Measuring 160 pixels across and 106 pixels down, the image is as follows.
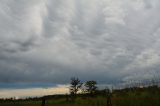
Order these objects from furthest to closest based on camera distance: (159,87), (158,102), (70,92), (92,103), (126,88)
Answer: (70,92)
(126,88)
(159,87)
(92,103)
(158,102)

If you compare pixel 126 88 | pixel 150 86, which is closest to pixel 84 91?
pixel 126 88

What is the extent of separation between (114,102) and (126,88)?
22.9 m

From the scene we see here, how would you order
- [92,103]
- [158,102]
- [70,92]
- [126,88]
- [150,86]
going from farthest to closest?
[70,92]
[126,88]
[150,86]
[92,103]
[158,102]

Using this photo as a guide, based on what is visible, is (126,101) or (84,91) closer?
(126,101)

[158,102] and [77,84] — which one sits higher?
[77,84]

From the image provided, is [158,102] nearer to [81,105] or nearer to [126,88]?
[81,105]

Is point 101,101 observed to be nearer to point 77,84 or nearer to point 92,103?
point 92,103

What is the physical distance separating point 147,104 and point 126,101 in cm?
229

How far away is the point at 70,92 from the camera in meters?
92.2

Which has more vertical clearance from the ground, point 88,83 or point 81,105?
point 88,83

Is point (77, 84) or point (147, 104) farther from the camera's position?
point (77, 84)

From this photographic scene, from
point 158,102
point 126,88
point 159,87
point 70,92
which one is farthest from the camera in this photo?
point 70,92

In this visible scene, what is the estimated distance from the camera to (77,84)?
96938 mm

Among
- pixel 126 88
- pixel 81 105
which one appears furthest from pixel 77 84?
pixel 81 105
